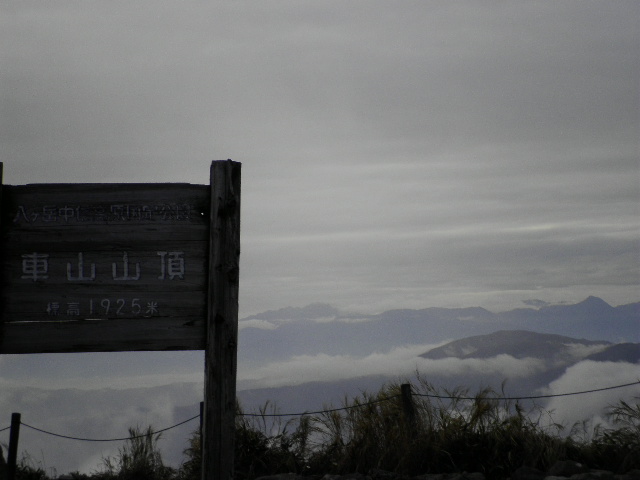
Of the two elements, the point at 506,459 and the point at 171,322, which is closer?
the point at 171,322

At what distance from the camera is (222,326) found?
6418 mm

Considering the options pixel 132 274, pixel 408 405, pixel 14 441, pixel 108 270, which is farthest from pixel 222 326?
pixel 14 441

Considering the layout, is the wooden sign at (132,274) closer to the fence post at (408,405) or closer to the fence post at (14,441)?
the fence post at (408,405)

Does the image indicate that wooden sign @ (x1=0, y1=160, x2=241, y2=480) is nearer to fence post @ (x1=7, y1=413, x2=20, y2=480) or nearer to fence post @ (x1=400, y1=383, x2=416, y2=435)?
fence post @ (x1=400, y1=383, x2=416, y2=435)

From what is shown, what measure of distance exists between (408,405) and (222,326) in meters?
4.74

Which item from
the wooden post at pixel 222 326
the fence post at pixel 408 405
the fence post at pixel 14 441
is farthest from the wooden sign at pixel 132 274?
the fence post at pixel 14 441

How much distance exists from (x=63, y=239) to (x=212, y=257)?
1.36m

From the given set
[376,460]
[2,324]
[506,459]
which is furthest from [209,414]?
[506,459]

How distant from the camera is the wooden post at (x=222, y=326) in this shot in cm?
636

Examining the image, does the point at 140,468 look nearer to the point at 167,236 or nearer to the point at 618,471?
the point at 167,236

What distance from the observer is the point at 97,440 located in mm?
11781

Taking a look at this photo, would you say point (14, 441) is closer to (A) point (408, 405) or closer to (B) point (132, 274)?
(A) point (408, 405)

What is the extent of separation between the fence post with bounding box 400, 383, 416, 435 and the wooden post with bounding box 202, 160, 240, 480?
4.32 m

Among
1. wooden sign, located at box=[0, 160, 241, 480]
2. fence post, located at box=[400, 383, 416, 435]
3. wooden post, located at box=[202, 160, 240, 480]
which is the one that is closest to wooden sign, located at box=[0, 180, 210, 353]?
wooden sign, located at box=[0, 160, 241, 480]
